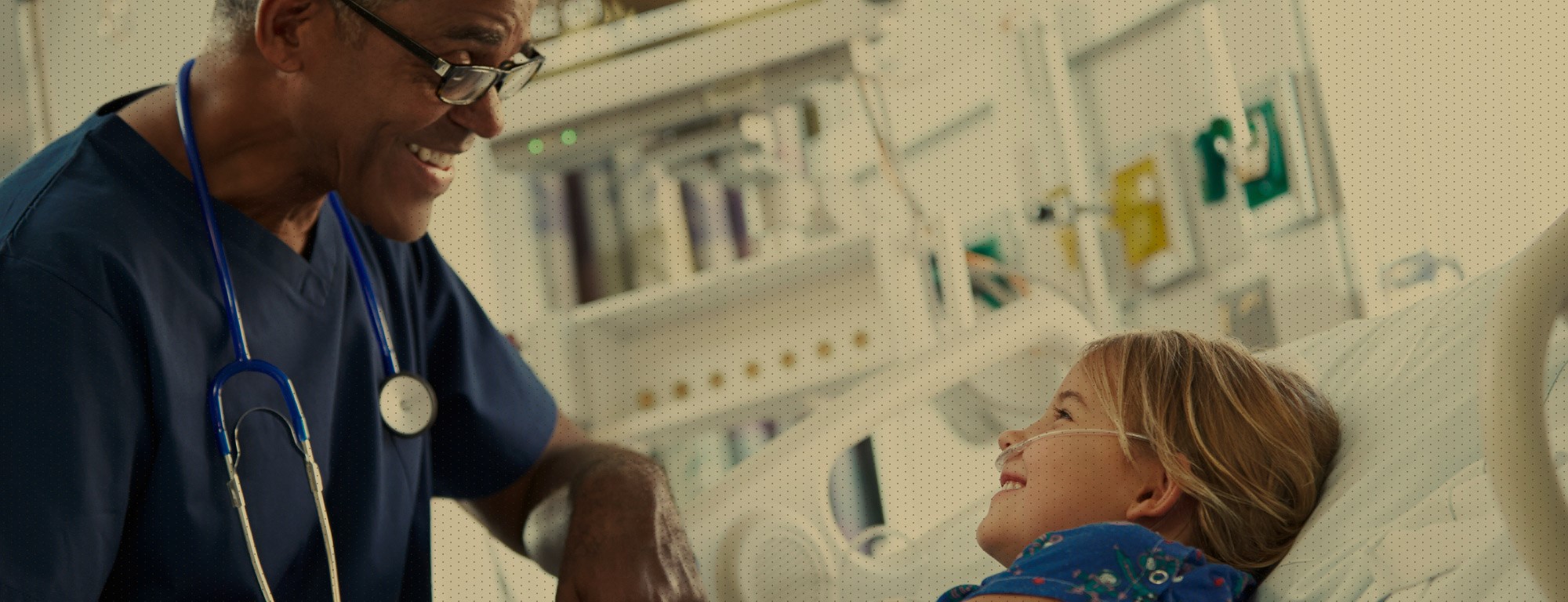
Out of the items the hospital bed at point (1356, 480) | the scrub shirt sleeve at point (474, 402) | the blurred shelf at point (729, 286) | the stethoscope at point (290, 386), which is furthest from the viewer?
the blurred shelf at point (729, 286)

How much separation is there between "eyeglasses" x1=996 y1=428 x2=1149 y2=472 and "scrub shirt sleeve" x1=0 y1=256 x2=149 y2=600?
716 mm

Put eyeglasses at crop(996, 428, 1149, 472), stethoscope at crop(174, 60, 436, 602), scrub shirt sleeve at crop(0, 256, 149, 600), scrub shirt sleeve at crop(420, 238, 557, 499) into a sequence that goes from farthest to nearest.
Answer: scrub shirt sleeve at crop(420, 238, 557, 499) → eyeglasses at crop(996, 428, 1149, 472) → stethoscope at crop(174, 60, 436, 602) → scrub shirt sleeve at crop(0, 256, 149, 600)

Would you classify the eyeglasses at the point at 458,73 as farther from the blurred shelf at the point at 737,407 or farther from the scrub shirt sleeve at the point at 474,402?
the blurred shelf at the point at 737,407

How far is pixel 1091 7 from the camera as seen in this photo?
8.14 ft

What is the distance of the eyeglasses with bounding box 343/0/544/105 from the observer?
1196mm

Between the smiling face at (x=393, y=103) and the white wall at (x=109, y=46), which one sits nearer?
the smiling face at (x=393, y=103)

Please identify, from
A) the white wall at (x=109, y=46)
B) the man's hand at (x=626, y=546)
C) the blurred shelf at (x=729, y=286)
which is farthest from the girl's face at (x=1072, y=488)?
the white wall at (x=109, y=46)

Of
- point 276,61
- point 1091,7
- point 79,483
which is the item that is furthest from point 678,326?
point 79,483

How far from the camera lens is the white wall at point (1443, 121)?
1.87m

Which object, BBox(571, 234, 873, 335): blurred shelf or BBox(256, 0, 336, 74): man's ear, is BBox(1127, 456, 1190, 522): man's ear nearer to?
BBox(256, 0, 336, 74): man's ear

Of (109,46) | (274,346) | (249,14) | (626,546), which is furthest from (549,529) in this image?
(109,46)

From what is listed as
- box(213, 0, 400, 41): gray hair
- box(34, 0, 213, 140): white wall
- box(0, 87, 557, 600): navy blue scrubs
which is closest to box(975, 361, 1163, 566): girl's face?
box(0, 87, 557, 600): navy blue scrubs

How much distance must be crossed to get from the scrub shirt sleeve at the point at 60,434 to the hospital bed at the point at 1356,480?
644mm

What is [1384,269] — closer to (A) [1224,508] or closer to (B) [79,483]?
(A) [1224,508]
